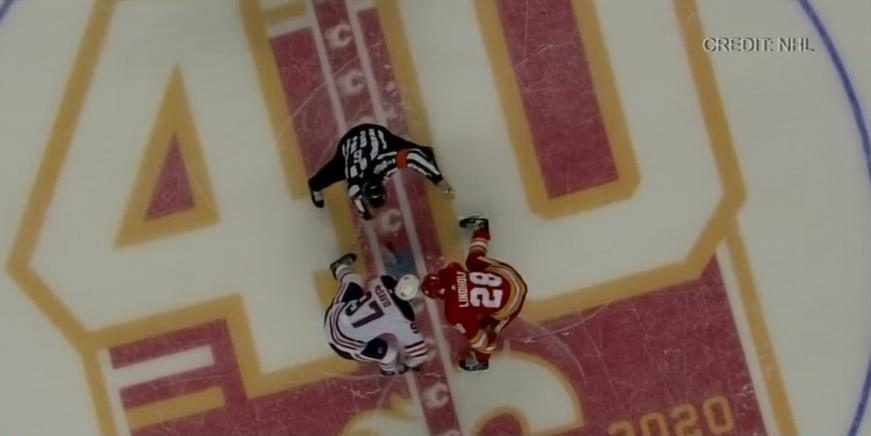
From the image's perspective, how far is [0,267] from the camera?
9.84ft

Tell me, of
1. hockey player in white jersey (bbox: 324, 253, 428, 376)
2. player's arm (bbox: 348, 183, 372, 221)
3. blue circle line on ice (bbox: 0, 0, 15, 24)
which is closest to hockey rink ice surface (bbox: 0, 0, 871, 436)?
blue circle line on ice (bbox: 0, 0, 15, 24)

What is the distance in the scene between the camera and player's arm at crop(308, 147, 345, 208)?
2.83 metres

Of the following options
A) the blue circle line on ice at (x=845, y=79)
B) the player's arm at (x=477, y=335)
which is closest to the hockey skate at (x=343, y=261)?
the player's arm at (x=477, y=335)

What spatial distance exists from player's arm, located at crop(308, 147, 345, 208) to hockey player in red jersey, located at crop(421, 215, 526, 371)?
1.37 feet

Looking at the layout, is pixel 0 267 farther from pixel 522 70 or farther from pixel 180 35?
pixel 522 70

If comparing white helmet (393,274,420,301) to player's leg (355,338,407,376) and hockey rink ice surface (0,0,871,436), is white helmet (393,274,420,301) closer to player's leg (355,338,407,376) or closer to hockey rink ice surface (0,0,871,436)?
player's leg (355,338,407,376)

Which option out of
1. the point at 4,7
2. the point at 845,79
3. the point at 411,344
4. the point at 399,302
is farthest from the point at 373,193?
the point at 845,79

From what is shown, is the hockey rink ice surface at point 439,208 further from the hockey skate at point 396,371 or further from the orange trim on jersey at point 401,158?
the orange trim on jersey at point 401,158

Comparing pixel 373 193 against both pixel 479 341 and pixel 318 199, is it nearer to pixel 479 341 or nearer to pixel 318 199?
pixel 318 199

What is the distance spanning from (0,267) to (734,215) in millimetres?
2154

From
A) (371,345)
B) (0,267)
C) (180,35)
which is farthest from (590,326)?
(0,267)

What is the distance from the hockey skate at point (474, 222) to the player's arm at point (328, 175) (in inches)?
15.0

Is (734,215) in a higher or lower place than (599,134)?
lower

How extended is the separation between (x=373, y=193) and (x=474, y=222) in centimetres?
34
